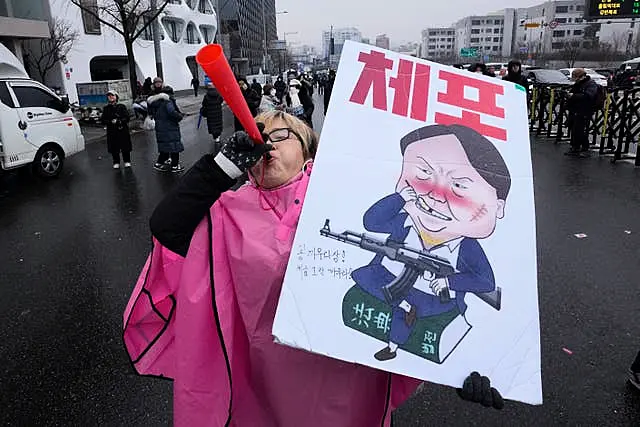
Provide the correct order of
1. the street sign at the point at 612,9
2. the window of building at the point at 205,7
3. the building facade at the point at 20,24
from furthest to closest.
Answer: the window of building at the point at 205,7
the building facade at the point at 20,24
the street sign at the point at 612,9

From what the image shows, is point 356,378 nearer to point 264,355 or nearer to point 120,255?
point 264,355

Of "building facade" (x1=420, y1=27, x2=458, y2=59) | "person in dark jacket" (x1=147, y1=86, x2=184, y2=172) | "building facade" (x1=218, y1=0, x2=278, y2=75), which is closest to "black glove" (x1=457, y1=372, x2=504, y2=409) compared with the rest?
"person in dark jacket" (x1=147, y1=86, x2=184, y2=172)

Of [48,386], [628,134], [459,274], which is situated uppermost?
[459,274]

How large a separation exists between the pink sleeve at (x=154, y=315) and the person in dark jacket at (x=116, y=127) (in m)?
9.24

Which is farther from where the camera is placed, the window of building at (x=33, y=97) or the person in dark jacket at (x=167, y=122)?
the person in dark jacket at (x=167, y=122)

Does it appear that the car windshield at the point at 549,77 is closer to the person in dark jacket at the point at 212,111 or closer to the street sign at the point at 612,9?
the street sign at the point at 612,9


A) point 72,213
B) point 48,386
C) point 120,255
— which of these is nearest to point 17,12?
point 72,213

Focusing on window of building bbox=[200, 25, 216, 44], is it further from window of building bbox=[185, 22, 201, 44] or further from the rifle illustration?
the rifle illustration

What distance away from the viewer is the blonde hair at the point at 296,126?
1684 mm

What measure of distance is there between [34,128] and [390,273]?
32.4ft

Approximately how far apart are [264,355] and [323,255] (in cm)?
46

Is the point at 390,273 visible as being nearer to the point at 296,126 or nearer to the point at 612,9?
the point at 296,126

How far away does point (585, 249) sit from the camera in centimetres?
541

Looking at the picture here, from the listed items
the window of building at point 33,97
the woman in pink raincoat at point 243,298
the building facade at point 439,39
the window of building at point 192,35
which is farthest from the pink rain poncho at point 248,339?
the building facade at point 439,39
